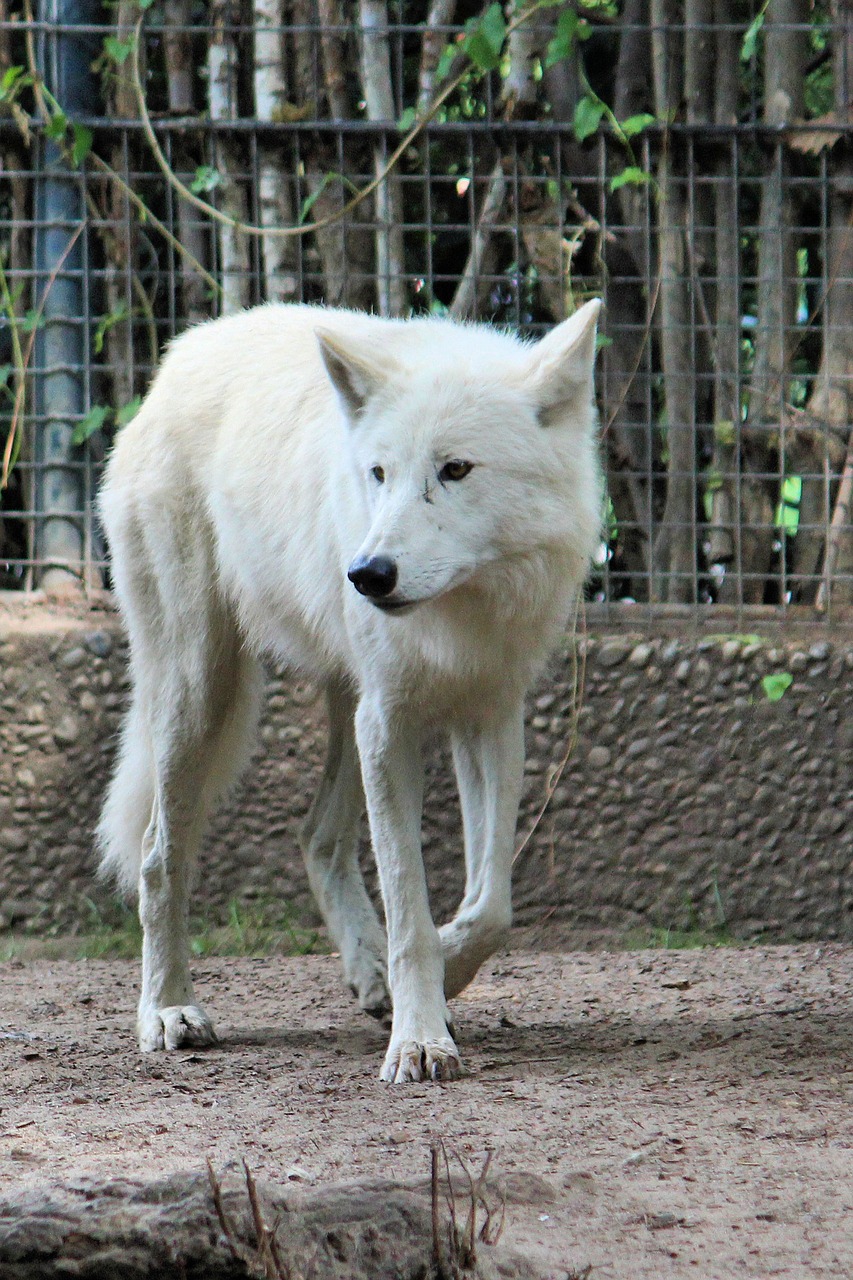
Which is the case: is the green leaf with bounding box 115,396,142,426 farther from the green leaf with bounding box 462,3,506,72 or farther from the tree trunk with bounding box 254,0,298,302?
the green leaf with bounding box 462,3,506,72

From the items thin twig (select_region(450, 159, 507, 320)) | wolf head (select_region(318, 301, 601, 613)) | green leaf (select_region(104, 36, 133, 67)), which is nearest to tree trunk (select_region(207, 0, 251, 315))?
green leaf (select_region(104, 36, 133, 67))

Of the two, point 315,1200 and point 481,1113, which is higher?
point 315,1200

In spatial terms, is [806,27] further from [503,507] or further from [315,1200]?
[315,1200]

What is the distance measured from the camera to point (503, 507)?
3.43m

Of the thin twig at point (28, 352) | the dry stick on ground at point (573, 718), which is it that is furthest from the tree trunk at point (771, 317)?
the thin twig at point (28, 352)

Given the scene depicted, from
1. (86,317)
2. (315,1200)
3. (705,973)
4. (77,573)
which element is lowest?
(705,973)

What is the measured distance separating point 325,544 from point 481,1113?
62.1 inches

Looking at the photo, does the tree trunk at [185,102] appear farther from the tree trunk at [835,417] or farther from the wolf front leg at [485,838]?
the wolf front leg at [485,838]

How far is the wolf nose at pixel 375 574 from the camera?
10.3 feet

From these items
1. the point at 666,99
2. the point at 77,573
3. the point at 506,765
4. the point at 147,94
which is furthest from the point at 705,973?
the point at 147,94

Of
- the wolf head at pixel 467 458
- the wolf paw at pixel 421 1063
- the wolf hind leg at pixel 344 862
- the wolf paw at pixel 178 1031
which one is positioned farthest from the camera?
the wolf hind leg at pixel 344 862

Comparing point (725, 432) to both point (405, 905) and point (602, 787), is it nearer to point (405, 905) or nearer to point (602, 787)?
point (602, 787)

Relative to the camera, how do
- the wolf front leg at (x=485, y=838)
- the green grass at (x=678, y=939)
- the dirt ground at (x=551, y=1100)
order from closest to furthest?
the dirt ground at (x=551, y=1100)
the wolf front leg at (x=485, y=838)
the green grass at (x=678, y=939)

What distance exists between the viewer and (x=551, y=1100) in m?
3.16
